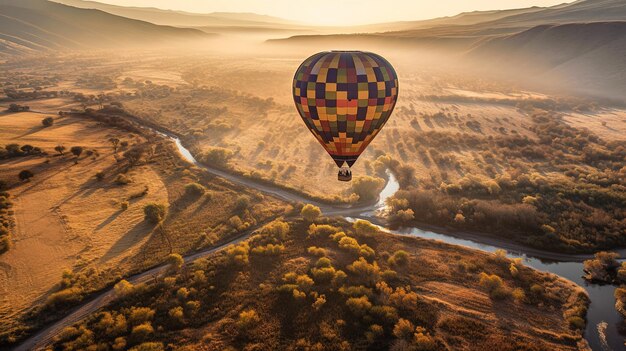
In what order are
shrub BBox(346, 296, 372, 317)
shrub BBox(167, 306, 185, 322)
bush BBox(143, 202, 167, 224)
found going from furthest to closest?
1. bush BBox(143, 202, 167, 224)
2. shrub BBox(346, 296, 372, 317)
3. shrub BBox(167, 306, 185, 322)

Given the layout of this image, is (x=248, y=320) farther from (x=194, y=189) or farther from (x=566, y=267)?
(x=566, y=267)

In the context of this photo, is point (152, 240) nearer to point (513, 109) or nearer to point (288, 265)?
point (288, 265)

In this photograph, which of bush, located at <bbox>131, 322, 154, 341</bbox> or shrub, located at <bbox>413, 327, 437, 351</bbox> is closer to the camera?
shrub, located at <bbox>413, 327, 437, 351</bbox>

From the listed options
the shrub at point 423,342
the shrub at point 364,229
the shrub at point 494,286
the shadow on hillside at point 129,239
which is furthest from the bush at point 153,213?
the shrub at point 494,286

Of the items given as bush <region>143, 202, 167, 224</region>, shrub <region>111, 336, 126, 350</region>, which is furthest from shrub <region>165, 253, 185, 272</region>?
bush <region>143, 202, 167, 224</region>

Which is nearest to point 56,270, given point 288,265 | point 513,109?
point 288,265

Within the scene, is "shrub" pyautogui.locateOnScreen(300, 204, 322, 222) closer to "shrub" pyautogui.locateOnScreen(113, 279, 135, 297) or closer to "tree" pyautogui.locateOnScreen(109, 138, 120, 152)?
→ "shrub" pyautogui.locateOnScreen(113, 279, 135, 297)

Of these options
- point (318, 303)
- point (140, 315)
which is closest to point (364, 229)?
point (318, 303)
